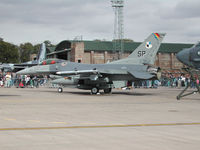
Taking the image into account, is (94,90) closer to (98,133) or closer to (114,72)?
(114,72)

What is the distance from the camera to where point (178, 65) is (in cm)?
6147

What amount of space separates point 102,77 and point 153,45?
5.03 meters

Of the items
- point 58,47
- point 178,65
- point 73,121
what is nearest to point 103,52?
point 58,47

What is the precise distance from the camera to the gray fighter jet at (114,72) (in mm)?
22984

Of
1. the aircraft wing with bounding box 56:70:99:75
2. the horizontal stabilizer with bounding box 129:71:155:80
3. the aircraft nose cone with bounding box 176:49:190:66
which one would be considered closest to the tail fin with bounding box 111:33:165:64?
the horizontal stabilizer with bounding box 129:71:155:80

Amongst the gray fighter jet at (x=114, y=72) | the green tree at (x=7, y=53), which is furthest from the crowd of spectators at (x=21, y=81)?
the green tree at (x=7, y=53)

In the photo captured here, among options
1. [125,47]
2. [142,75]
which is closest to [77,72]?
[142,75]

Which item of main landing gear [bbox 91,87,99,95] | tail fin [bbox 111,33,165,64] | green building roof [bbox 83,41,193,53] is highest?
green building roof [bbox 83,41,193,53]

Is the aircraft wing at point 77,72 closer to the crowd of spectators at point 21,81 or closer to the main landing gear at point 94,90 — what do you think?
the main landing gear at point 94,90

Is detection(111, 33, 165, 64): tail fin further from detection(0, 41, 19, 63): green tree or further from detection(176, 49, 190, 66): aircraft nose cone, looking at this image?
detection(0, 41, 19, 63): green tree

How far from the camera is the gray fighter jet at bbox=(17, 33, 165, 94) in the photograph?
2298 cm

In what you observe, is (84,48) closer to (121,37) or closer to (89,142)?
(121,37)

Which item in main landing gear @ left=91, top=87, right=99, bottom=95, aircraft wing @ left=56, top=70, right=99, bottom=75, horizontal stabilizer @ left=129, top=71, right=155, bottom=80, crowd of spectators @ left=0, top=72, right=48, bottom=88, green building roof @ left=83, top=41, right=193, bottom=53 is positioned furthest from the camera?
green building roof @ left=83, top=41, right=193, bottom=53

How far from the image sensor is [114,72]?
2306 cm
